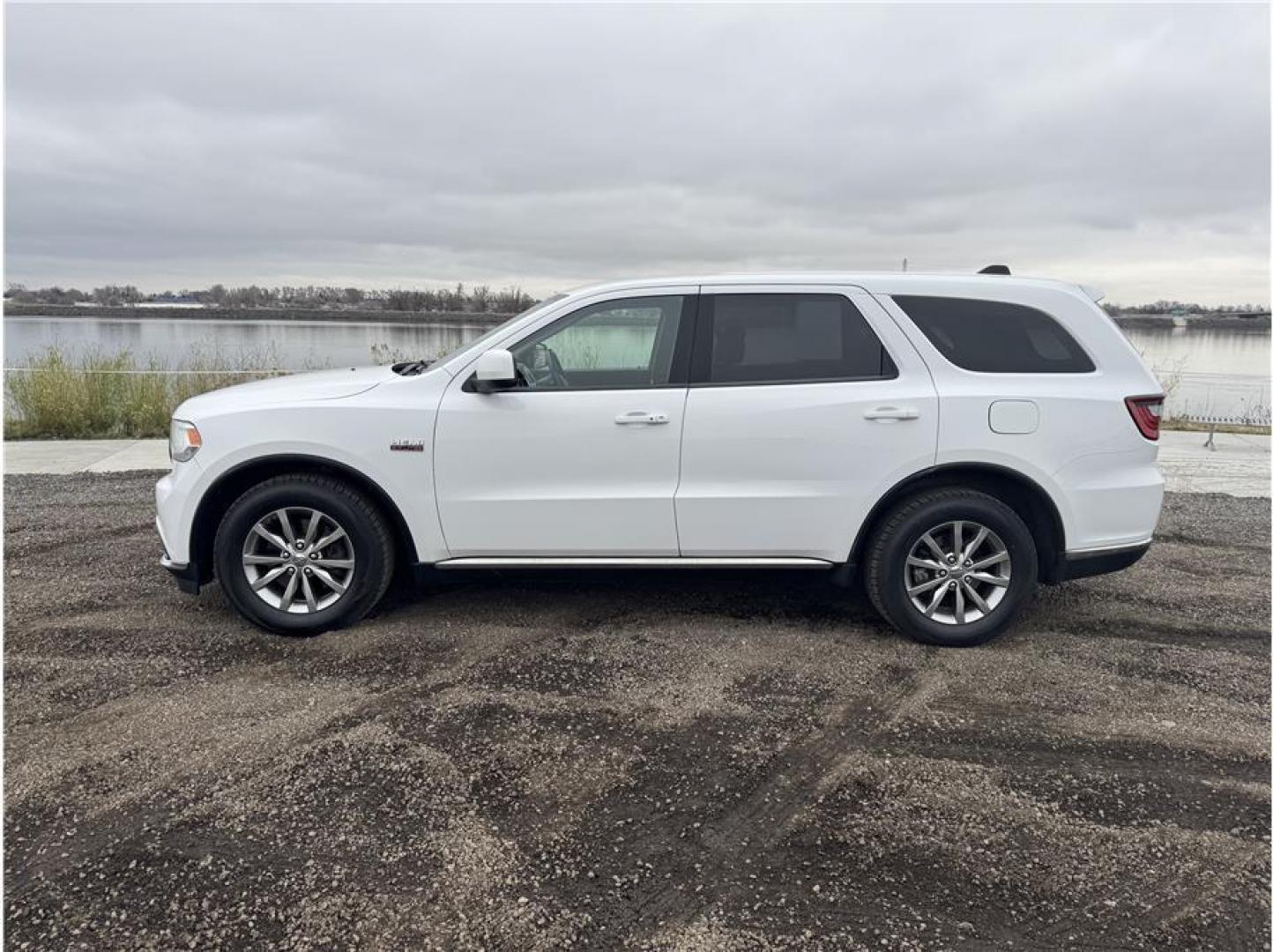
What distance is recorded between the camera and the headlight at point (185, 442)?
4.18 metres

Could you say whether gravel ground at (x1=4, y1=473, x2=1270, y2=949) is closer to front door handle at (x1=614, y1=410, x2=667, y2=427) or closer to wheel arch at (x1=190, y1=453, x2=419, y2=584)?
wheel arch at (x1=190, y1=453, x2=419, y2=584)

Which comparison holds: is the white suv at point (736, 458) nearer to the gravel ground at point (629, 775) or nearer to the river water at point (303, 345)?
the gravel ground at point (629, 775)

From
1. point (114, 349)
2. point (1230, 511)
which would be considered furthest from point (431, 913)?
point (114, 349)

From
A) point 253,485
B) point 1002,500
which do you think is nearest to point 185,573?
point 253,485

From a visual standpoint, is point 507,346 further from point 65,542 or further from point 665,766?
point 65,542

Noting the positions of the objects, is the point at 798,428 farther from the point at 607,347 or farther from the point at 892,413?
the point at 607,347

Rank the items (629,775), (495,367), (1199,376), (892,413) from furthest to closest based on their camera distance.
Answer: (1199,376) < (892,413) < (495,367) < (629,775)

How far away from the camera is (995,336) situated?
425 cm

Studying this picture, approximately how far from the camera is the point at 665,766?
3.14 meters

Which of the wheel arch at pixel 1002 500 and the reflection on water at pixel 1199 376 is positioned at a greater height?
the reflection on water at pixel 1199 376

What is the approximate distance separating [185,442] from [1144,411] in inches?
190

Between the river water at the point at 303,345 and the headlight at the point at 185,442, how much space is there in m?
5.70

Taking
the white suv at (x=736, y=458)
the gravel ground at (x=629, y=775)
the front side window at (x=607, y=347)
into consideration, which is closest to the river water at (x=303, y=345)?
the front side window at (x=607, y=347)

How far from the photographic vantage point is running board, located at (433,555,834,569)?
14.0 feet
